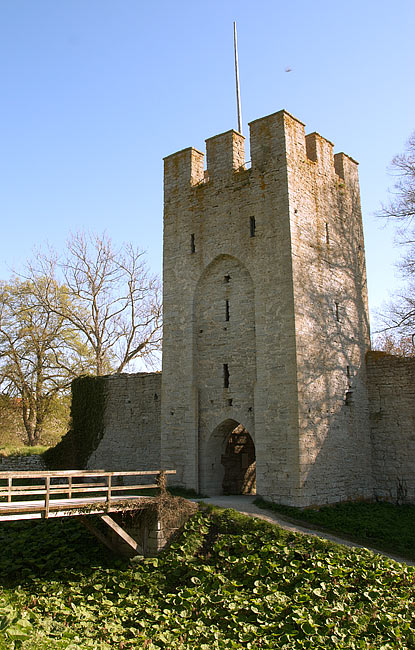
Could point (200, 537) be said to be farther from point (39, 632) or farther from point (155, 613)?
point (39, 632)

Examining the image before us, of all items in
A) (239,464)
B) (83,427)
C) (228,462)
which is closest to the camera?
(228,462)

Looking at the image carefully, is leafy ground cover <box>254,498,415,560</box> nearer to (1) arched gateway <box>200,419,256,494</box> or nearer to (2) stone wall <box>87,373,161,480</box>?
(1) arched gateway <box>200,419,256,494</box>

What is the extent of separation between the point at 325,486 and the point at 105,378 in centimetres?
839

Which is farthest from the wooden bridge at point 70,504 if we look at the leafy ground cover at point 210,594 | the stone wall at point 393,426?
the stone wall at point 393,426

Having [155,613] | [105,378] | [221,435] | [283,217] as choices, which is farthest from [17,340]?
[155,613]

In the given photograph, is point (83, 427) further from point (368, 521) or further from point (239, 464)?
point (368, 521)

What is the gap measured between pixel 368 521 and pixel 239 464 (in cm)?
452

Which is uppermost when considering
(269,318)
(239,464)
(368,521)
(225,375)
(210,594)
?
(269,318)

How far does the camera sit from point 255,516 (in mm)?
11039

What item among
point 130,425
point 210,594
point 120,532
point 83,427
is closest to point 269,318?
point 120,532

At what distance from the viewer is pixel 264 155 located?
14289mm

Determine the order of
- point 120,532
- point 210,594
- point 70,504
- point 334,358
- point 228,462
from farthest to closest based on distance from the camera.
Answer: point 228,462 < point 334,358 < point 120,532 < point 70,504 < point 210,594

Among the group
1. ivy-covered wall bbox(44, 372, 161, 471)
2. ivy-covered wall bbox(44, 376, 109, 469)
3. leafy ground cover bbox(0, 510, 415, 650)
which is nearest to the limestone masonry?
ivy-covered wall bbox(44, 372, 161, 471)

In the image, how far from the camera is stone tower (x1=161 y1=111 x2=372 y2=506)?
42.4ft
